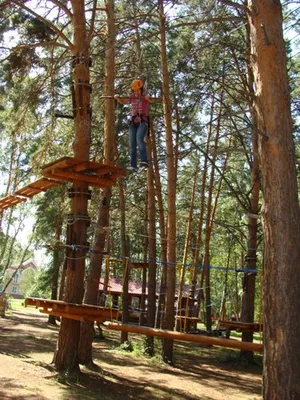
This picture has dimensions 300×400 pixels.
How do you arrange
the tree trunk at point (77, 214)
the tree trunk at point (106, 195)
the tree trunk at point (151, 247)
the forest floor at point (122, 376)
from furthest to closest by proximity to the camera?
the tree trunk at point (151, 247)
the tree trunk at point (106, 195)
the tree trunk at point (77, 214)
the forest floor at point (122, 376)

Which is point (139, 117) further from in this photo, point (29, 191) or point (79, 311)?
point (79, 311)

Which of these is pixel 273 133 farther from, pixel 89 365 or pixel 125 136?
pixel 125 136

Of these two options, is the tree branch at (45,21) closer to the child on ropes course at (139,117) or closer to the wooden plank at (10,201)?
the child on ropes course at (139,117)

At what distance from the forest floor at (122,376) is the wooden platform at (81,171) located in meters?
3.36

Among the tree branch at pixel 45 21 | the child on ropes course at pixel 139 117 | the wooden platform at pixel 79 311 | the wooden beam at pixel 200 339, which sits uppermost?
the tree branch at pixel 45 21

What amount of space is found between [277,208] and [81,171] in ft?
13.0

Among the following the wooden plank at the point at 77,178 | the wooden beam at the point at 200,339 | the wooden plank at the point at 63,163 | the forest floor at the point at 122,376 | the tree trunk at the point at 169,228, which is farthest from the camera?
the tree trunk at the point at 169,228

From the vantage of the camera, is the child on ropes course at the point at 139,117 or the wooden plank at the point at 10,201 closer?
the child on ropes course at the point at 139,117

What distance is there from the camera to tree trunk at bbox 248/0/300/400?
182 inches

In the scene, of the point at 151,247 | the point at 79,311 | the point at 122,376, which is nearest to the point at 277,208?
the point at 79,311

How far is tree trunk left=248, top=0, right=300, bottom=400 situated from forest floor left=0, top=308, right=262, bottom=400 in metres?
3.41

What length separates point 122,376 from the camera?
9328mm

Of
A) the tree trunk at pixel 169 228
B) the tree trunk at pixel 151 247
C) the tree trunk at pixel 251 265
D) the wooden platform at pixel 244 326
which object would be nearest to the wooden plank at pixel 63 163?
the tree trunk at pixel 169 228

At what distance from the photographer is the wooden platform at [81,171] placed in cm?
756
